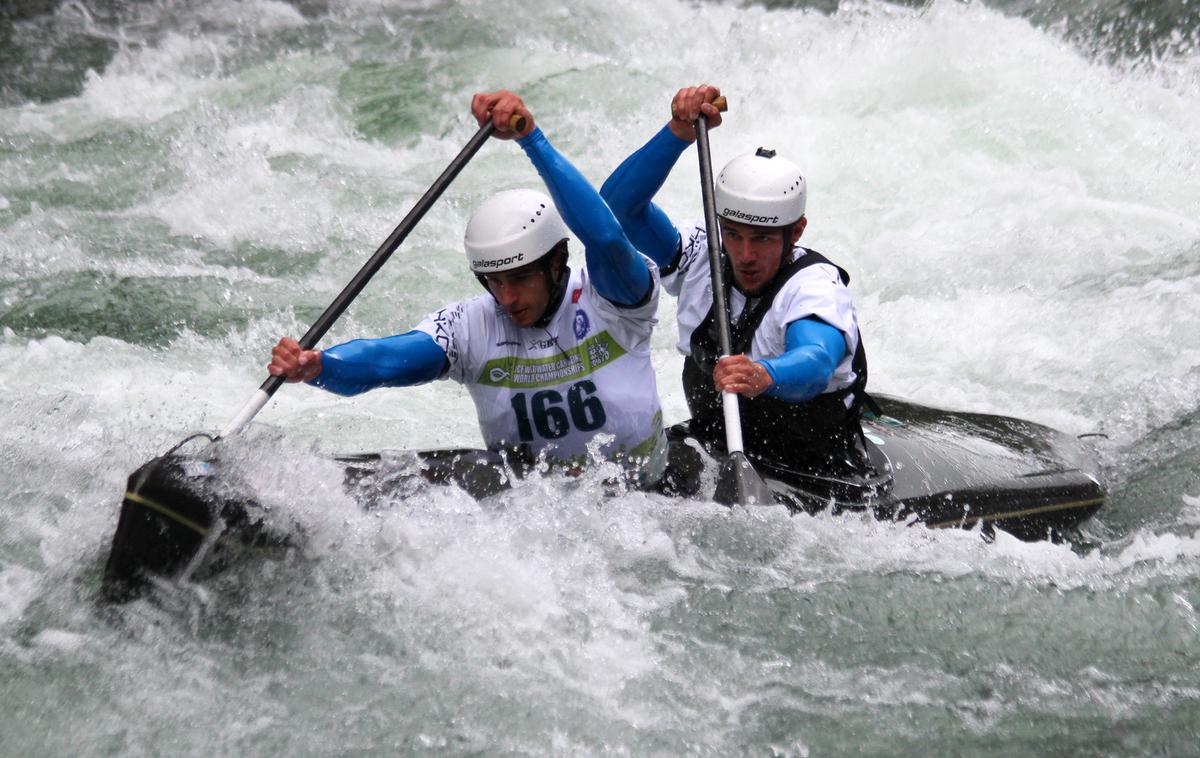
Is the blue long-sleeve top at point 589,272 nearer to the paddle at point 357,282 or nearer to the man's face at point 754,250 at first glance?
the paddle at point 357,282

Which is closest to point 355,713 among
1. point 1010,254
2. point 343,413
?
point 343,413

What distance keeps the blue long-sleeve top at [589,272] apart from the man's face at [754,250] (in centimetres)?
45

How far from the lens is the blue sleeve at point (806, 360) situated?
3838 millimetres

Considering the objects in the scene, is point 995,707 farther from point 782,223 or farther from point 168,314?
point 168,314

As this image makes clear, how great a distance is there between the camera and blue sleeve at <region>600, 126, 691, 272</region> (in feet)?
14.2

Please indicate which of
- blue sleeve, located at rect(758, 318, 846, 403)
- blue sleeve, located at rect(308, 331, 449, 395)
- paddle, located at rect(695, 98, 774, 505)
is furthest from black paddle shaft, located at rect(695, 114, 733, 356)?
blue sleeve, located at rect(308, 331, 449, 395)

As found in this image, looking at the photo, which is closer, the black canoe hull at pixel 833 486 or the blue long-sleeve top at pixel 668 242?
the black canoe hull at pixel 833 486

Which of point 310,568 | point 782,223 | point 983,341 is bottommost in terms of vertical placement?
point 983,341

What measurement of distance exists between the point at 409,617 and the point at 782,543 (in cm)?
118

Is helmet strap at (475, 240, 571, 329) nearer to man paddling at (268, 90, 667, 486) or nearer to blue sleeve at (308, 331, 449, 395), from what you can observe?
man paddling at (268, 90, 667, 486)

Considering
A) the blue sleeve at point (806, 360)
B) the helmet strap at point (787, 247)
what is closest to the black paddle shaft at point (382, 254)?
the helmet strap at point (787, 247)

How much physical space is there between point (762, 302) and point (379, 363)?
1.26 metres

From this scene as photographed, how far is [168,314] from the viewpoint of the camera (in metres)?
7.06

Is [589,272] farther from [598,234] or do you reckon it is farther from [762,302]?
[762,302]
